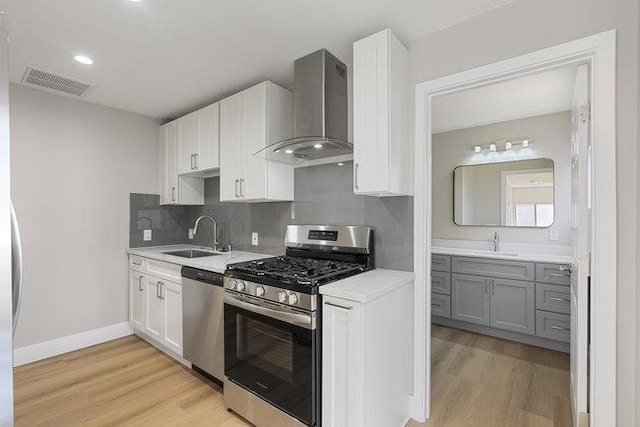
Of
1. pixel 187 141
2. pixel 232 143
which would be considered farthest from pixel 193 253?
pixel 232 143

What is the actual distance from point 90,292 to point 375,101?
330 cm

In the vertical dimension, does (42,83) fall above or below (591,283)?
above

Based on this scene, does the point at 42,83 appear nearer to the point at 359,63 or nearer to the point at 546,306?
the point at 359,63

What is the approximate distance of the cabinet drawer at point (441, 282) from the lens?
3540 millimetres

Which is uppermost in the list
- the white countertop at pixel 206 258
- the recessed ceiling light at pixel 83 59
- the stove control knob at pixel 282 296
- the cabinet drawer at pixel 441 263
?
the recessed ceiling light at pixel 83 59

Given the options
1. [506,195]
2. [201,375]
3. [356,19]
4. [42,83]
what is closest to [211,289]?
[201,375]

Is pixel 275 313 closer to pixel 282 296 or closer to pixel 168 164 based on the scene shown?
pixel 282 296

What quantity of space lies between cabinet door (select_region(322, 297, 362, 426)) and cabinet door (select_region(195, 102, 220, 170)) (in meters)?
1.97

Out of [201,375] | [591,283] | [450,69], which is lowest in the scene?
[201,375]

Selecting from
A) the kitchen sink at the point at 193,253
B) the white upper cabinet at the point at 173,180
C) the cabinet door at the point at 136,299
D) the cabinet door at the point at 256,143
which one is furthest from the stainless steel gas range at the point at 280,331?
the white upper cabinet at the point at 173,180

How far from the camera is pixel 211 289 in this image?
226 cm

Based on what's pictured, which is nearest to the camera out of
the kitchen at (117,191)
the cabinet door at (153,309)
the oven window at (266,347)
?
the oven window at (266,347)

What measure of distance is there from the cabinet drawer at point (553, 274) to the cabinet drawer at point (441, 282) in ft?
2.82

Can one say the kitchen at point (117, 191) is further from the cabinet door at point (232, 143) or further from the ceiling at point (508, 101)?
the ceiling at point (508, 101)
